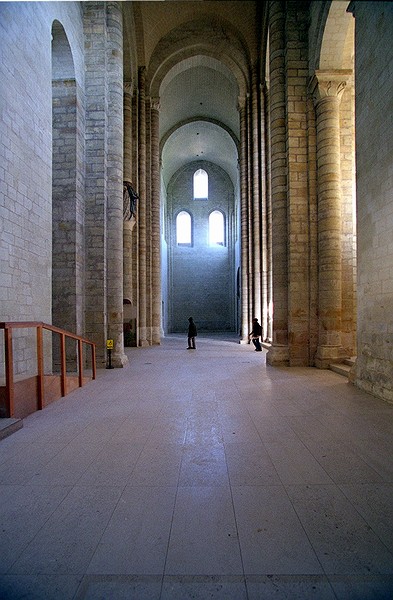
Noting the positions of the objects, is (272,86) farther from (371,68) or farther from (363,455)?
(363,455)

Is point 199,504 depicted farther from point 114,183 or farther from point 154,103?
point 154,103

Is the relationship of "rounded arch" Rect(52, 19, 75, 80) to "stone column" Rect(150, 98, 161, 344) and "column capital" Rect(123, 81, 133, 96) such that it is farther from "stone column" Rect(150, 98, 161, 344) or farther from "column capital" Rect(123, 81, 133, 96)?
"stone column" Rect(150, 98, 161, 344)

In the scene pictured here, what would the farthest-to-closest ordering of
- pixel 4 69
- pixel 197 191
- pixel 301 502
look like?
pixel 197 191, pixel 4 69, pixel 301 502

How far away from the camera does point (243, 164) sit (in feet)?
61.7

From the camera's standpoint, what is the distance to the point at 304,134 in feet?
31.1

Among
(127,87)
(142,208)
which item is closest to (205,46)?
(127,87)

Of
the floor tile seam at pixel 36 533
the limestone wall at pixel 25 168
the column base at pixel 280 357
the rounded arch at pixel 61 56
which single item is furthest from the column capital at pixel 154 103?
the floor tile seam at pixel 36 533

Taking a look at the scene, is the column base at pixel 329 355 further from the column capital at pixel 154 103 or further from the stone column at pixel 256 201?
the column capital at pixel 154 103

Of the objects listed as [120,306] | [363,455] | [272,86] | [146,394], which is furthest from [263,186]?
[363,455]

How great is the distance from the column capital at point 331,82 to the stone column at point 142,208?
31.2 feet

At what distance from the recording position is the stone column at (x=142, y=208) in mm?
16688

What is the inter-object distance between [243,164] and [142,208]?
6.05 meters

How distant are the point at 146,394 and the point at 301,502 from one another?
13.0 ft

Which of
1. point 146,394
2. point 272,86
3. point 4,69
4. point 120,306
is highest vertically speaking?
point 272,86
